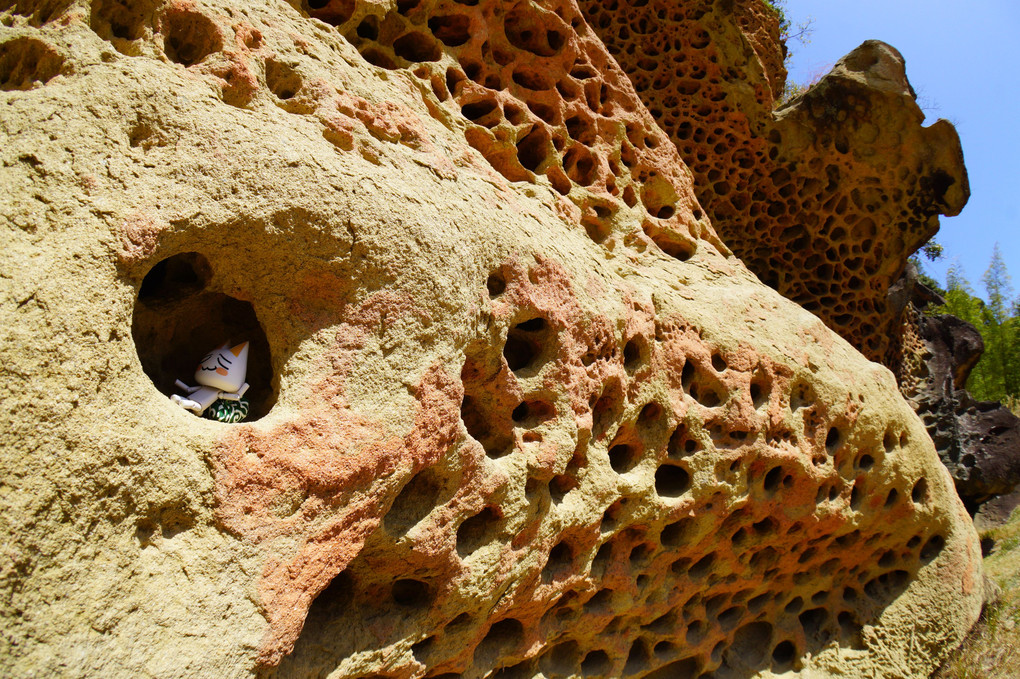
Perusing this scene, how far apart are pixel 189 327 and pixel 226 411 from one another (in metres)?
0.37

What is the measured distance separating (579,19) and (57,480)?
3.03 meters

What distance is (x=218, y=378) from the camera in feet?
6.19

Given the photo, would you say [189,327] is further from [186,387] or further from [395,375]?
[395,375]

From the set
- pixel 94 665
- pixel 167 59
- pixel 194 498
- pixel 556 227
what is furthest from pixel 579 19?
pixel 94 665

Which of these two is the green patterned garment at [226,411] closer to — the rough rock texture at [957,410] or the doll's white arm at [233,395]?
the doll's white arm at [233,395]

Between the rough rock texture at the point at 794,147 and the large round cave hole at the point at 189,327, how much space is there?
3.78 m

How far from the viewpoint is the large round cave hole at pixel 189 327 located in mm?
1996

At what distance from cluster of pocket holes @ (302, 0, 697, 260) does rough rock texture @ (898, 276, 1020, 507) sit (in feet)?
12.7

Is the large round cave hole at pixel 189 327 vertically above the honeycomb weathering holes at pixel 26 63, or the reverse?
the honeycomb weathering holes at pixel 26 63

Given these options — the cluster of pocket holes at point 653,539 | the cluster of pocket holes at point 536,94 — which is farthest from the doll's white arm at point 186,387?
the cluster of pocket holes at point 536,94

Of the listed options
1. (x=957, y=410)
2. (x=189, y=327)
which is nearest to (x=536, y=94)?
(x=189, y=327)

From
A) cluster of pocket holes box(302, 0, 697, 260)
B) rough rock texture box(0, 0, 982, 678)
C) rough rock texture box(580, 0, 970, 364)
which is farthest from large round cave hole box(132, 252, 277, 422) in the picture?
rough rock texture box(580, 0, 970, 364)

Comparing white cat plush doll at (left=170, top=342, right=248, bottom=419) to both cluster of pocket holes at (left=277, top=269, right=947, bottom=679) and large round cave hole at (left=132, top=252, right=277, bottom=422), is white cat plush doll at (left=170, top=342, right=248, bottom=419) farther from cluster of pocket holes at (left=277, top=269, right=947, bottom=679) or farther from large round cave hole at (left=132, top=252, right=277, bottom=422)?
cluster of pocket holes at (left=277, top=269, right=947, bottom=679)

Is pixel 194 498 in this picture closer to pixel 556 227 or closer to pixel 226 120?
pixel 226 120
